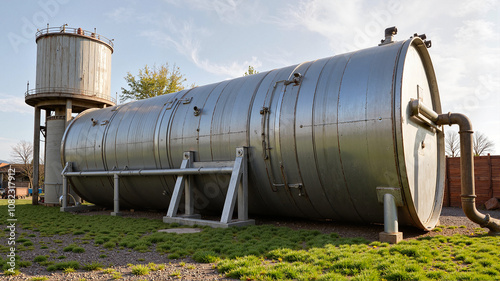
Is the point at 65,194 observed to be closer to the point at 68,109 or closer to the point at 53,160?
the point at 53,160

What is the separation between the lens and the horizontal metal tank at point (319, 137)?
25.6ft

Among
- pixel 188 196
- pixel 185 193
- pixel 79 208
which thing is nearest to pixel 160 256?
pixel 188 196

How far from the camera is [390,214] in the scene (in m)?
7.49

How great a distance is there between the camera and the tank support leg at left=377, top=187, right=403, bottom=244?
286 inches

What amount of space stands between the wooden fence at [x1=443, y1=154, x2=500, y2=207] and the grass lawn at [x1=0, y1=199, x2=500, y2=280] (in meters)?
8.11

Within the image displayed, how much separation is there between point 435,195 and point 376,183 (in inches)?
106

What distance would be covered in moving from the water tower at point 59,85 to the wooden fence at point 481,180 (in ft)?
57.7

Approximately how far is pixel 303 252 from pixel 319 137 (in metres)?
3.07

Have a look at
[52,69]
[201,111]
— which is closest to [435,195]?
[201,111]

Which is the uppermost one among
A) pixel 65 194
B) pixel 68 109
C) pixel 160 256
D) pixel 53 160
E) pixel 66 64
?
pixel 66 64

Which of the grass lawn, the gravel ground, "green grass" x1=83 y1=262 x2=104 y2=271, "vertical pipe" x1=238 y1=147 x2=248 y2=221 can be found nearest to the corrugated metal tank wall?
the gravel ground

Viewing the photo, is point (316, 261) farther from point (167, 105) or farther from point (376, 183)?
point (167, 105)

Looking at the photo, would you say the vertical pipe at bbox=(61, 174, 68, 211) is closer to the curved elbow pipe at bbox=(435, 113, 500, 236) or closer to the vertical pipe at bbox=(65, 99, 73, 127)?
the vertical pipe at bbox=(65, 99, 73, 127)

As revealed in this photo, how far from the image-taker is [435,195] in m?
9.49
